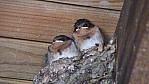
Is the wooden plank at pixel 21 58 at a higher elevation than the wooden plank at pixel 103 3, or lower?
lower

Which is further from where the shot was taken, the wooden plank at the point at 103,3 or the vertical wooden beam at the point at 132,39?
the wooden plank at the point at 103,3

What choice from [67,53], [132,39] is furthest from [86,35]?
[132,39]

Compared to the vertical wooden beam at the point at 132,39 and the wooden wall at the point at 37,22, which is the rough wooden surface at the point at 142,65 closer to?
the vertical wooden beam at the point at 132,39

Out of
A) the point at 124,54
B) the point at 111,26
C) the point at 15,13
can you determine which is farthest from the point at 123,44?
the point at 15,13

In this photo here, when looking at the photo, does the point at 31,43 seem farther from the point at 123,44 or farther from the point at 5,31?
the point at 123,44

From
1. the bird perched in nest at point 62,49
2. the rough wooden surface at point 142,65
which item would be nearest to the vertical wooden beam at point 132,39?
the rough wooden surface at point 142,65

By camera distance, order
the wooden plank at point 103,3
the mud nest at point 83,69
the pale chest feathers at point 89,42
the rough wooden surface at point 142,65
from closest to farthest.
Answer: the rough wooden surface at point 142,65, the mud nest at point 83,69, the wooden plank at point 103,3, the pale chest feathers at point 89,42
